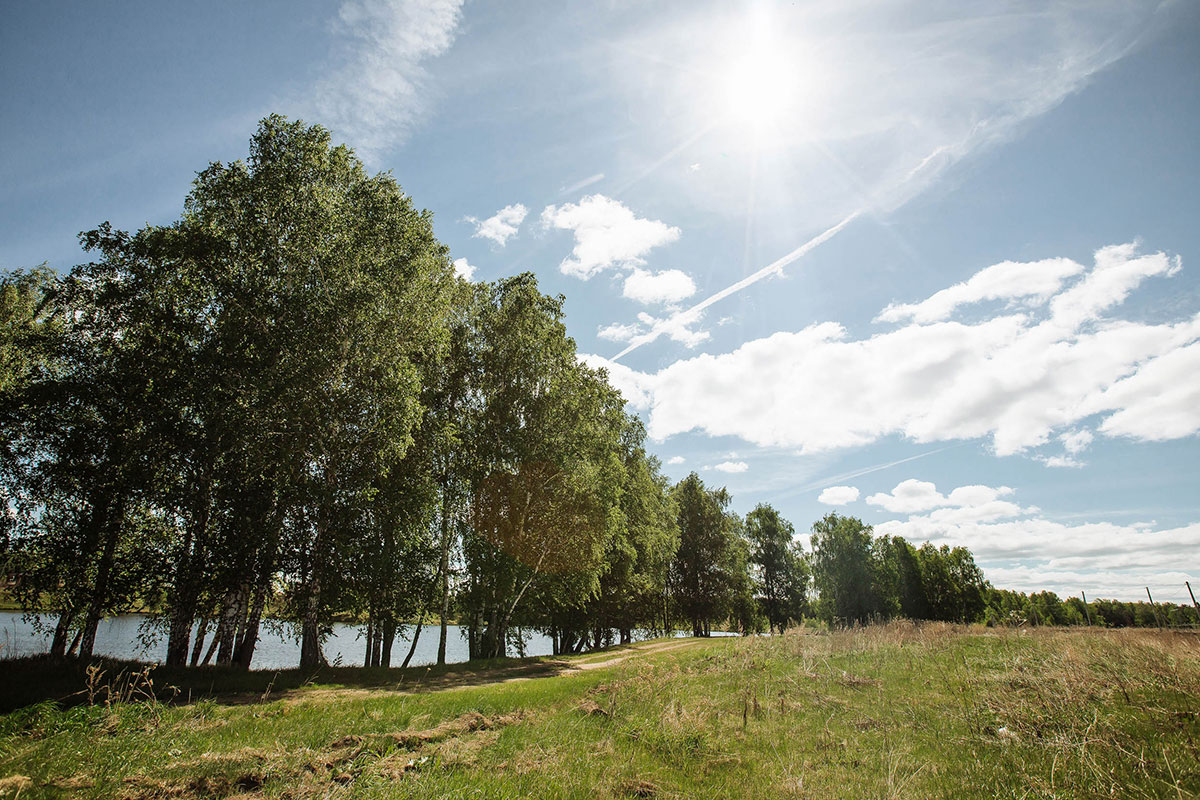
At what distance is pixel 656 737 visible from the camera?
8.52m

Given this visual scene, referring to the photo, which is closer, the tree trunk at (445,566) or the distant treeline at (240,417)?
the distant treeline at (240,417)

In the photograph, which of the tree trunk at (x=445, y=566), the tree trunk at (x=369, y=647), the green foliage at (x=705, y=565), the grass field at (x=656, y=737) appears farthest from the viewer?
the green foliage at (x=705, y=565)

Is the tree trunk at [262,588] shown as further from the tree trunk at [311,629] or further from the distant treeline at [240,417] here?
the tree trunk at [311,629]

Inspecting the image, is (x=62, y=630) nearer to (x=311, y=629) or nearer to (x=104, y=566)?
(x=104, y=566)

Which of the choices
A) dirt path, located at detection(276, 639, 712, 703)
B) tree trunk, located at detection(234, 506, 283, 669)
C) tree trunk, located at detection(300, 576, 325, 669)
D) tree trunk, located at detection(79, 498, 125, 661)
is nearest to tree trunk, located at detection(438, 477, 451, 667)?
dirt path, located at detection(276, 639, 712, 703)

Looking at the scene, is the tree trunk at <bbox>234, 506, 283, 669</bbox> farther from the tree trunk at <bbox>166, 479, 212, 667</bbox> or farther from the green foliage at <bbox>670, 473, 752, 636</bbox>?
the green foliage at <bbox>670, 473, 752, 636</bbox>

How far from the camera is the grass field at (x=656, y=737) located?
19.2 feet

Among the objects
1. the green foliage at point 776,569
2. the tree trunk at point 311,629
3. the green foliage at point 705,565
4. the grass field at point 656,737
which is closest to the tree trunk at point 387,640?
the tree trunk at point 311,629

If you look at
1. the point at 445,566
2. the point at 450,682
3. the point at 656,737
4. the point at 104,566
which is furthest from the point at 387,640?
the point at 656,737

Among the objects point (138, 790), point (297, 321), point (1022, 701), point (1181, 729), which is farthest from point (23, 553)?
point (1181, 729)

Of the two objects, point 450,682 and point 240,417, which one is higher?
point 240,417

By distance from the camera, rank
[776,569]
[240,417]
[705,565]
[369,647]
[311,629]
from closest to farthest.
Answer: [240,417] → [311,629] → [369,647] → [705,565] → [776,569]

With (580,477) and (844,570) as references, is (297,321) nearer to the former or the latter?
(580,477)

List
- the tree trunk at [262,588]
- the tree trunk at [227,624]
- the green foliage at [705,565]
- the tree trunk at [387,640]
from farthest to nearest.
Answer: the green foliage at [705,565], the tree trunk at [387,640], the tree trunk at [227,624], the tree trunk at [262,588]
